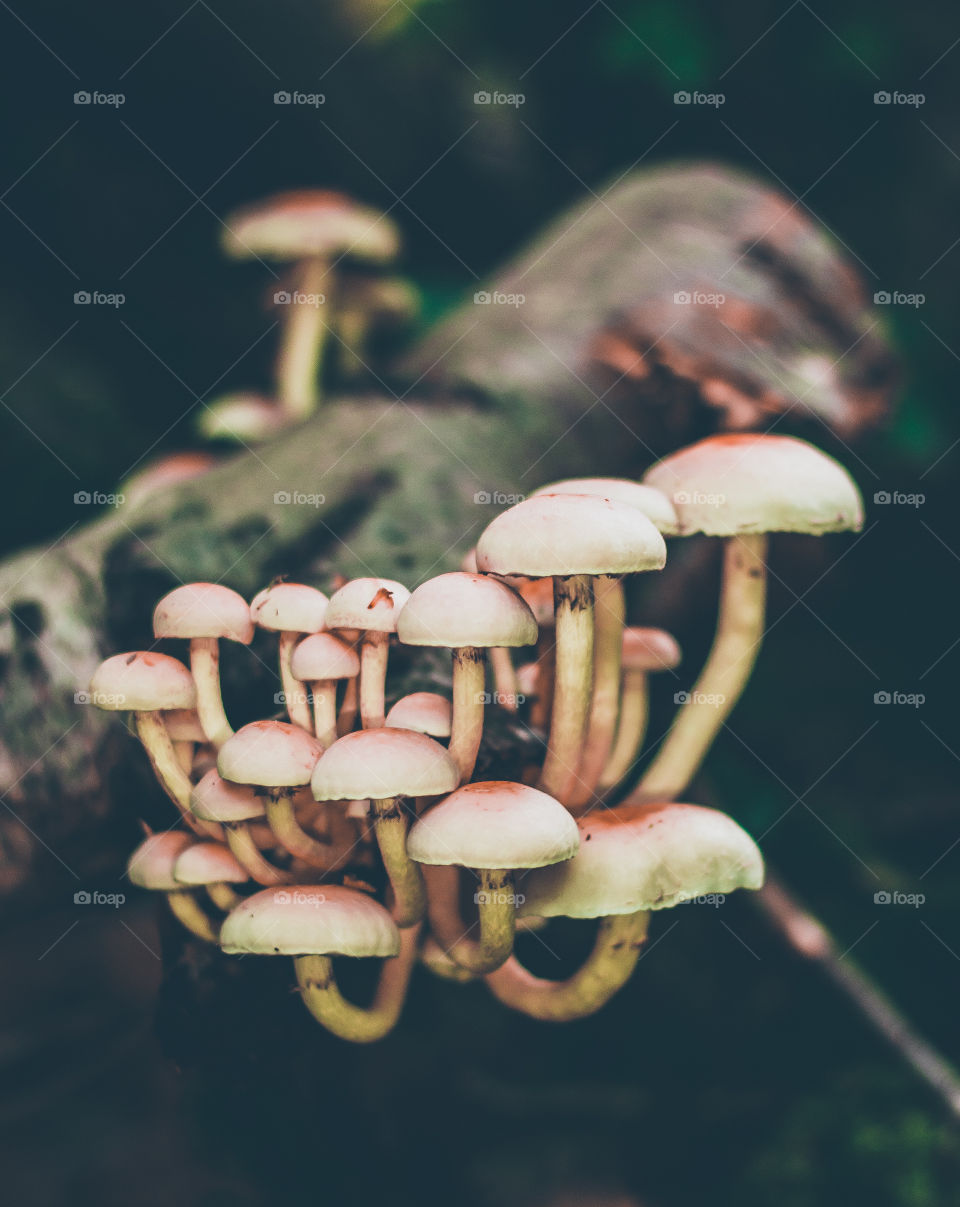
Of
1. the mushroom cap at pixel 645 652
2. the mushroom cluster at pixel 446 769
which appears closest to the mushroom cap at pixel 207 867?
the mushroom cluster at pixel 446 769

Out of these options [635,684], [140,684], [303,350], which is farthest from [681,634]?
[140,684]

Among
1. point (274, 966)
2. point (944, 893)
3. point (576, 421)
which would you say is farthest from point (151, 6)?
point (944, 893)

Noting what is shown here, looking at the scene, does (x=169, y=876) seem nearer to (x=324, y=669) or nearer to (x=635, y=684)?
(x=324, y=669)

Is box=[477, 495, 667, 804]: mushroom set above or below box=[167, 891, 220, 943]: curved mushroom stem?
above

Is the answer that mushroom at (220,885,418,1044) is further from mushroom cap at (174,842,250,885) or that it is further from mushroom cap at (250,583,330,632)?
mushroom cap at (250,583,330,632)

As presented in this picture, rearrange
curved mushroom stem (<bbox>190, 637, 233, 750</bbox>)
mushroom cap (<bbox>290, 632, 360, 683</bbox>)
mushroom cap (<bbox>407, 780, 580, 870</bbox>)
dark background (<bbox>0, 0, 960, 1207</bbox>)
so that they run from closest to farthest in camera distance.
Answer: mushroom cap (<bbox>407, 780, 580, 870</bbox>) → mushroom cap (<bbox>290, 632, 360, 683</bbox>) → curved mushroom stem (<bbox>190, 637, 233, 750</bbox>) → dark background (<bbox>0, 0, 960, 1207</bbox>)

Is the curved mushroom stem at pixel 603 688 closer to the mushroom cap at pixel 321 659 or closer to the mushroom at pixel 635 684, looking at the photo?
the mushroom at pixel 635 684

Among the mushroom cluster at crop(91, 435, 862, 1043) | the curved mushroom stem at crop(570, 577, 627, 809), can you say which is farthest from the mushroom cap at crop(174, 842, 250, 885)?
the curved mushroom stem at crop(570, 577, 627, 809)
